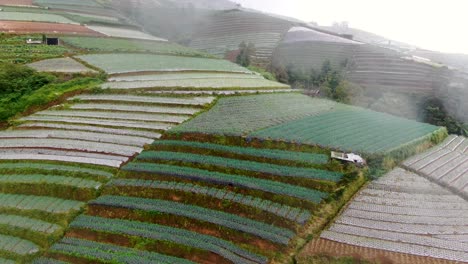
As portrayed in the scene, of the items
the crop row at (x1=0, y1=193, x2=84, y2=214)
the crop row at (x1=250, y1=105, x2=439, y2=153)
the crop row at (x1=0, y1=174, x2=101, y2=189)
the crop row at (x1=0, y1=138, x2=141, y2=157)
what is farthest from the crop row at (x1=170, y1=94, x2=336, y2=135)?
the crop row at (x1=0, y1=193, x2=84, y2=214)

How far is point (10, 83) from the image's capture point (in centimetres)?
3516

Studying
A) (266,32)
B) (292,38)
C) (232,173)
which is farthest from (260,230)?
(266,32)

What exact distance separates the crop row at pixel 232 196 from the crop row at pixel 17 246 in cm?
538

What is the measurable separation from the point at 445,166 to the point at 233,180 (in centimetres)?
1489

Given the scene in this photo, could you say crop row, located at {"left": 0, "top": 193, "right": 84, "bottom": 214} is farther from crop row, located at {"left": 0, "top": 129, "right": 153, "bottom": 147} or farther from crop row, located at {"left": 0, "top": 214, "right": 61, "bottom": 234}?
crop row, located at {"left": 0, "top": 129, "right": 153, "bottom": 147}

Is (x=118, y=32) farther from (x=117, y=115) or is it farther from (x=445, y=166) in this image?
(x=445, y=166)

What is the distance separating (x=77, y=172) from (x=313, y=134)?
15.6 m

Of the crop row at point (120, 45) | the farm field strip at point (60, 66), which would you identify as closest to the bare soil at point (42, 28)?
the crop row at point (120, 45)

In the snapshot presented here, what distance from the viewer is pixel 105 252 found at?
738 inches

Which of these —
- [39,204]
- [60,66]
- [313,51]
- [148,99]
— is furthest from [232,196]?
[313,51]

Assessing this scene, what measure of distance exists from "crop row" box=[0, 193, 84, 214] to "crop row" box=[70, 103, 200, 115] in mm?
11855

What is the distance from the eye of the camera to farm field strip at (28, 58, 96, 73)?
1586 inches

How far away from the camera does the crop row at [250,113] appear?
2889 cm

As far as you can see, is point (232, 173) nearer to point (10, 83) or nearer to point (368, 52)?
point (10, 83)
